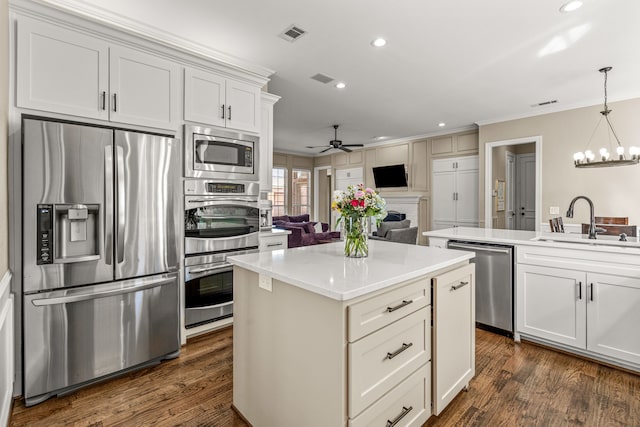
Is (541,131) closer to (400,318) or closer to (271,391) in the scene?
(400,318)

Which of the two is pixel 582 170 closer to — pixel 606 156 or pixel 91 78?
pixel 606 156

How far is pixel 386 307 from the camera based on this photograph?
137 cm

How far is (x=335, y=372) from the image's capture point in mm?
1205

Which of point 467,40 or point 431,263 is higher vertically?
point 467,40

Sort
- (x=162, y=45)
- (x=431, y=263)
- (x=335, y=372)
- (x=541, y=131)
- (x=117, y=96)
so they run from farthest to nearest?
(x=541, y=131) < (x=162, y=45) < (x=117, y=96) < (x=431, y=263) < (x=335, y=372)

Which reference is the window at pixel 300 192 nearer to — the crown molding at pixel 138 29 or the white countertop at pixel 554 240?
the crown molding at pixel 138 29

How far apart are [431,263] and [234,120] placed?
2.33 meters

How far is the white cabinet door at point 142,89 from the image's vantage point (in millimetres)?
→ 2332

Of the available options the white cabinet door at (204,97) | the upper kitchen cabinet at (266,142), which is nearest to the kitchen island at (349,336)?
the white cabinet door at (204,97)

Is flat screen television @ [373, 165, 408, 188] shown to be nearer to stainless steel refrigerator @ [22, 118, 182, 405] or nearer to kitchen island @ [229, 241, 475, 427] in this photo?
kitchen island @ [229, 241, 475, 427]

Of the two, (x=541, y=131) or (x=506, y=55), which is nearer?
(x=506, y=55)

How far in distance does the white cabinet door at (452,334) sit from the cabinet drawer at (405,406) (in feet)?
0.27

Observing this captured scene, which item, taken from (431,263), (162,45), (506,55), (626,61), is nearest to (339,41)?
(162,45)

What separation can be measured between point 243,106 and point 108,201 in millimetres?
1578
